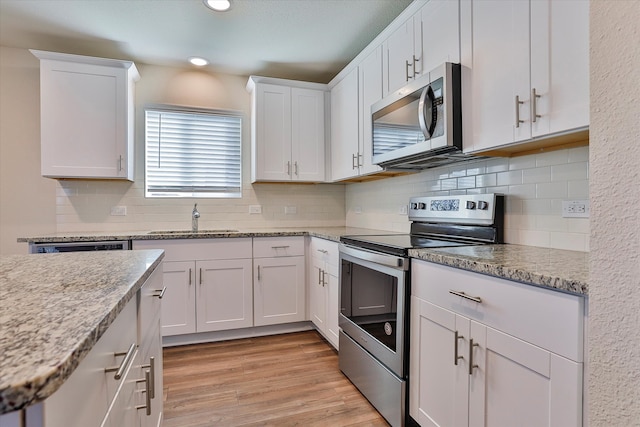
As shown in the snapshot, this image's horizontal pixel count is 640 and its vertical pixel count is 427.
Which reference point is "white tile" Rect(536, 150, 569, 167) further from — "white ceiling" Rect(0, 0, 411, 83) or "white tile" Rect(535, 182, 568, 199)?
"white ceiling" Rect(0, 0, 411, 83)

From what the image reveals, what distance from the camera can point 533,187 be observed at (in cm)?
173

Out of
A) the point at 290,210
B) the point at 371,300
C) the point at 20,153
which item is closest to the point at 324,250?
the point at 371,300

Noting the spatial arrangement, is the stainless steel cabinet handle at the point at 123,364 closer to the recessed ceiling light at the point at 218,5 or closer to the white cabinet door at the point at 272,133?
the recessed ceiling light at the point at 218,5

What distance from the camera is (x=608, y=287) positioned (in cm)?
65

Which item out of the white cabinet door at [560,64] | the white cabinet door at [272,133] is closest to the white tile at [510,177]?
the white cabinet door at [560,64]

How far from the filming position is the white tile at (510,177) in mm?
1808

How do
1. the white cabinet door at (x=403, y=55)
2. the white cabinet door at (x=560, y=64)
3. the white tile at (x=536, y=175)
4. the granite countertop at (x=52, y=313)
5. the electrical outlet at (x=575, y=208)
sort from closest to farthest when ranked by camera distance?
1. the granite countertop at (x=52, y=313)
2. the white cabinet door at (x=560, y=64)
3. the electrical outlet at (x=575, y=208)
4. the white tile at (x=536, y=175)
5. the white cabinet door at (x=403, y=55)

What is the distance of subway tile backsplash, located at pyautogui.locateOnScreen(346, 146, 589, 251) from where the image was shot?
5.05 feet

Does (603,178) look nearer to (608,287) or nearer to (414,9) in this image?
(608,287)

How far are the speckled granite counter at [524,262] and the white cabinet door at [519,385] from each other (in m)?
0.21

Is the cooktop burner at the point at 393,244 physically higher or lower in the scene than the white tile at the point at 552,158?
lower

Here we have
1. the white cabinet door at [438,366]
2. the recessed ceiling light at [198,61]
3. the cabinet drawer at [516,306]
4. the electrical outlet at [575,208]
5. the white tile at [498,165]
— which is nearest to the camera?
the cabinet drawer at [516,306]

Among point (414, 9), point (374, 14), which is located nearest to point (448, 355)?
point (414, 9)

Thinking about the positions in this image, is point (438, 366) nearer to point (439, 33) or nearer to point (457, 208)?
point (457, 208)
